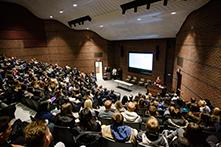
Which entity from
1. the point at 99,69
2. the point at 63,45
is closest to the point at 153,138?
the point at 63,45

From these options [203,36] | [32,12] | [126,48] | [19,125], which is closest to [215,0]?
[203,36]

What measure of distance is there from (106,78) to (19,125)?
1366cm

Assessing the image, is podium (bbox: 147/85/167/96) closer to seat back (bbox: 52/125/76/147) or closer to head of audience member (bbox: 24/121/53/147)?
seat back (bbox: 52/125/76/147)

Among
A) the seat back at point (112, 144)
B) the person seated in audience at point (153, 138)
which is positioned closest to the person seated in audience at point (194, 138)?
the person seated in audience at point (153, 138)

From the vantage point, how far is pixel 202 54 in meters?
6.55

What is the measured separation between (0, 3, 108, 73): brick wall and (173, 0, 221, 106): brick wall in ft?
27.8

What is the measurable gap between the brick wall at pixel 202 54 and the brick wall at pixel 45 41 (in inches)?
333

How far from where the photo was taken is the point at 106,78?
1630 centimetres

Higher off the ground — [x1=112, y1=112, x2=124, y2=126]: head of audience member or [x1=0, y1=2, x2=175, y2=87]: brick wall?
[x1=0, y1=2, x2=175, y2=87]: brick wall

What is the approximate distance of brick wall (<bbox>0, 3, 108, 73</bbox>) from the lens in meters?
11.6

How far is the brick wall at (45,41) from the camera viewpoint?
38.1ft

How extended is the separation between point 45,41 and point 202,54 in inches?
425

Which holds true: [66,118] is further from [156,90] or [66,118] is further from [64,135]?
[156,90]

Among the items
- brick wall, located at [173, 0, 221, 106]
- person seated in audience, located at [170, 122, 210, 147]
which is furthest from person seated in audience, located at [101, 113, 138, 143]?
brick wall, located at [173, 0, 221, 106]
